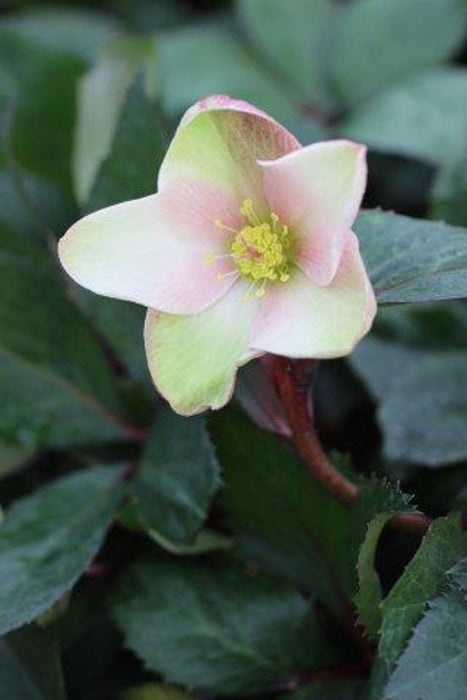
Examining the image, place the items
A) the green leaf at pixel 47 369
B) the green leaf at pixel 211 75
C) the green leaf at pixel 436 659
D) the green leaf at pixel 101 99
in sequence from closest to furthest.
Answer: the green leaf at pixel 436 659 < the green leaf at pixel 47 369 < the green leaf at pixel 101 99 < the green leaf at pixel 211 75

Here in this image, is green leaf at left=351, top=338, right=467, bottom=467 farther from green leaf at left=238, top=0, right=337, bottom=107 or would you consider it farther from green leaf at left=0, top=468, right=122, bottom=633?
green leaf at left=238, top=0, right=337, bottom=107

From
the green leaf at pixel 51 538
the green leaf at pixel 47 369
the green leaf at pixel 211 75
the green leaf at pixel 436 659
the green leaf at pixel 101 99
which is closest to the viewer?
the green leaf at pixel 436 659

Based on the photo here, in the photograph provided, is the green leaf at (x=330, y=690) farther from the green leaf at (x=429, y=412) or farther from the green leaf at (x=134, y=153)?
the green leaf at (x=134, y=153)

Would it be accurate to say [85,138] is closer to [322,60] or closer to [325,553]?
[322,60]

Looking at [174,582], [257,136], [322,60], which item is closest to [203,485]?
[174,582]

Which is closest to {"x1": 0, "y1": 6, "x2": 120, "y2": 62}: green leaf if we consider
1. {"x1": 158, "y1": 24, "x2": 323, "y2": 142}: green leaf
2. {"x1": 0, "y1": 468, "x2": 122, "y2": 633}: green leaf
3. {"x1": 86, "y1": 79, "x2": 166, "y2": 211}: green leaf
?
{"x1": 158, "y1": 24, "x2": 323, "y2": 142}: green leaf

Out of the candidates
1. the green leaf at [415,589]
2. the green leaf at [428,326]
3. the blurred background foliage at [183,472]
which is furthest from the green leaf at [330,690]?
the green leaf at [428,326]

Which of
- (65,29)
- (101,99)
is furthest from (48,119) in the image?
(65,29)
